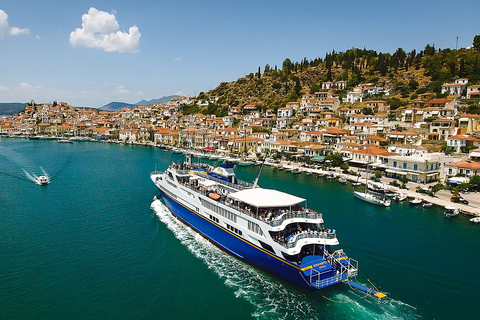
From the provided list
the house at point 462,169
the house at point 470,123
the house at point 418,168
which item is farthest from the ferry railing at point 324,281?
the house at point 470,123

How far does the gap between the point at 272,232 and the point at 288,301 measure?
352cm

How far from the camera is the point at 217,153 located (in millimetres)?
64750

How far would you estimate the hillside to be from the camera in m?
69.4

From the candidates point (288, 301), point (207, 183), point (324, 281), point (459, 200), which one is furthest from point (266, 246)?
point (459, 200)

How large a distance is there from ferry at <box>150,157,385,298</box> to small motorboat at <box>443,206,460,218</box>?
13.8 meters

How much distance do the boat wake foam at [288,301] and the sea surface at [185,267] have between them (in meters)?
0.05

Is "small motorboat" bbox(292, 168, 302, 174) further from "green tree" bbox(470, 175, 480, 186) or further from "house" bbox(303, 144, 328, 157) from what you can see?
"green tree" bbox(470, 175, 480, 186)

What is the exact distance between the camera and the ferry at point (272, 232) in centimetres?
1504

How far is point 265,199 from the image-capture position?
59.8 feet

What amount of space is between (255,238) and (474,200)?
24810 millimetres

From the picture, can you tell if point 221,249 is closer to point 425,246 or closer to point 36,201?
point 425,246

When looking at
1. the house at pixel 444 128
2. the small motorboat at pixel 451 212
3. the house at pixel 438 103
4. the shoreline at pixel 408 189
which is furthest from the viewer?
the house at pixel 438 103

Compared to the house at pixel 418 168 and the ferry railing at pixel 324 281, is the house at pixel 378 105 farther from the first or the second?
the ferry railing at pixel 324 281

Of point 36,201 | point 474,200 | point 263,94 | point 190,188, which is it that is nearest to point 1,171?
point 36,201
